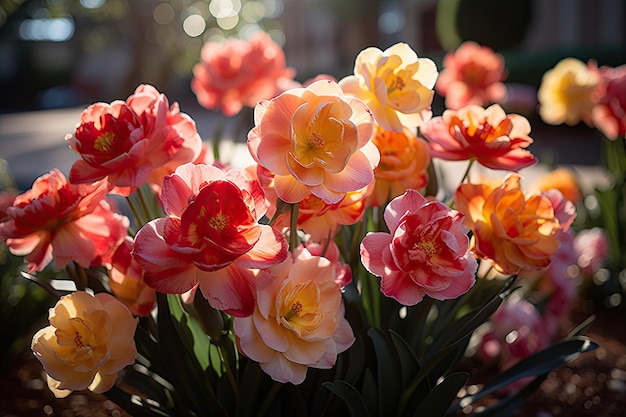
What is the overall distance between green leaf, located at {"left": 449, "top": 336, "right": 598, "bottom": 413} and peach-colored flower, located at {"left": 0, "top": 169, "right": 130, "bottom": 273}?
2.33 ft

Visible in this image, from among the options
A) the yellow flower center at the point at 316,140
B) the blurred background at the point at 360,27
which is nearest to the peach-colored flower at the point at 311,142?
the yellow flower center at the point at 316,140

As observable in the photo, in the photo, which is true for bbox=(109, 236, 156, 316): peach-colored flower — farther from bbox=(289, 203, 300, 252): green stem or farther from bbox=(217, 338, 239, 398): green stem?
bbox=(289, 203, 300, 252): green stem

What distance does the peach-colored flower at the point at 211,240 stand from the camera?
82 cm

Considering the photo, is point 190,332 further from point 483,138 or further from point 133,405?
point 483,138

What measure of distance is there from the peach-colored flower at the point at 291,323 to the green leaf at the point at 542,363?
47cm

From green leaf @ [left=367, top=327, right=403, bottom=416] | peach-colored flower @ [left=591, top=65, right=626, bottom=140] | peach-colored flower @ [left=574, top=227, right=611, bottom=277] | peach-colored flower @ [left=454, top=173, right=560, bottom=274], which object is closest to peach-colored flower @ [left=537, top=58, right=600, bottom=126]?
peach-colored flower @ [left=591, top=65, right=626, bottom=140]

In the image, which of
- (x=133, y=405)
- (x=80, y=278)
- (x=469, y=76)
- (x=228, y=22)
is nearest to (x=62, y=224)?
(x=80, y=278)

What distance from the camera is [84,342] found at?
37.9 inches

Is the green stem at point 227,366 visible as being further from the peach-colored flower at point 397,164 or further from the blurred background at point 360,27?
the blurred background at point 360,27

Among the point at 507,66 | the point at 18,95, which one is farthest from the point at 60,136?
the point at 18,95

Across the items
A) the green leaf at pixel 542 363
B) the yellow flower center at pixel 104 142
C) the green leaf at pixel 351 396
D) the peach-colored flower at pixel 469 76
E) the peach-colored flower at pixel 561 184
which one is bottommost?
the peach-colored flower at pixel 561 184

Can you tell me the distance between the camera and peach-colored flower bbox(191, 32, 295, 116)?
1860 millimetres

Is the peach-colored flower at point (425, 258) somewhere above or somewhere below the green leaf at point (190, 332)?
above

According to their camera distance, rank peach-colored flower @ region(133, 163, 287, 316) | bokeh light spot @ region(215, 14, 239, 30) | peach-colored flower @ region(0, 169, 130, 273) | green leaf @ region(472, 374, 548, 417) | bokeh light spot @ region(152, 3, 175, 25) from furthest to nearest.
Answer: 1. bokeh light spot @ region(215, 14, 239, 30)
2. bokeh light spot @ region(152, 3, 175, 25)
3. green leaf @ region(472, 374, 548, 417)
4. peach-colored flower @ region(0, 169, 130, 273)
5. peach-colored flower @ region(133, 163, 287, 316)
